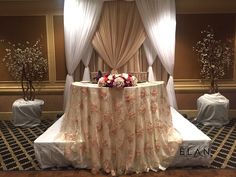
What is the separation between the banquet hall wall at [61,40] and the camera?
5.01 meters

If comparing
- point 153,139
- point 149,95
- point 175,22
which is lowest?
point 153,139

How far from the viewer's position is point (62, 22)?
16.6ft

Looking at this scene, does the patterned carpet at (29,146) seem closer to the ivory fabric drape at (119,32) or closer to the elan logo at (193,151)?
the elan logo at (193,151)

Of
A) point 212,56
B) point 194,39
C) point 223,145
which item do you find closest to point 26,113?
point 223,145

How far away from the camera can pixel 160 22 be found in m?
4.78

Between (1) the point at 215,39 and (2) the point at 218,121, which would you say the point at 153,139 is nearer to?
(2) the point at 218,121

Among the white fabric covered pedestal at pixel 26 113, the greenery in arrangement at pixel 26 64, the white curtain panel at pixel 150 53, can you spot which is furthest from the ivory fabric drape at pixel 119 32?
the white fabric covered pedestal at pixel 26 113

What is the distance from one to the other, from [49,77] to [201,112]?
2846mm

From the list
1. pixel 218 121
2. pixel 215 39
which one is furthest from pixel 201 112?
pixel 215 39

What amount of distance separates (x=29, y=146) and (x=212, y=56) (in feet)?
11.1

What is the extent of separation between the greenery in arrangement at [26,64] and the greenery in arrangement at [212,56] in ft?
9.44

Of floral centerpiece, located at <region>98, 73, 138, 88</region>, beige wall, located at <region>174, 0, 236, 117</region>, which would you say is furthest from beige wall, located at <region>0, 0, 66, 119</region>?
floral centerpiece, located at <region>98, 73, 138, 88</region>

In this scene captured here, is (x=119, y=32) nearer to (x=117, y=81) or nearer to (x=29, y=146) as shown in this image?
(x=117, y=81)

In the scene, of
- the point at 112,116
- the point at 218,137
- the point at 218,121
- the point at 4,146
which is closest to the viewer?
the point at 112,116
